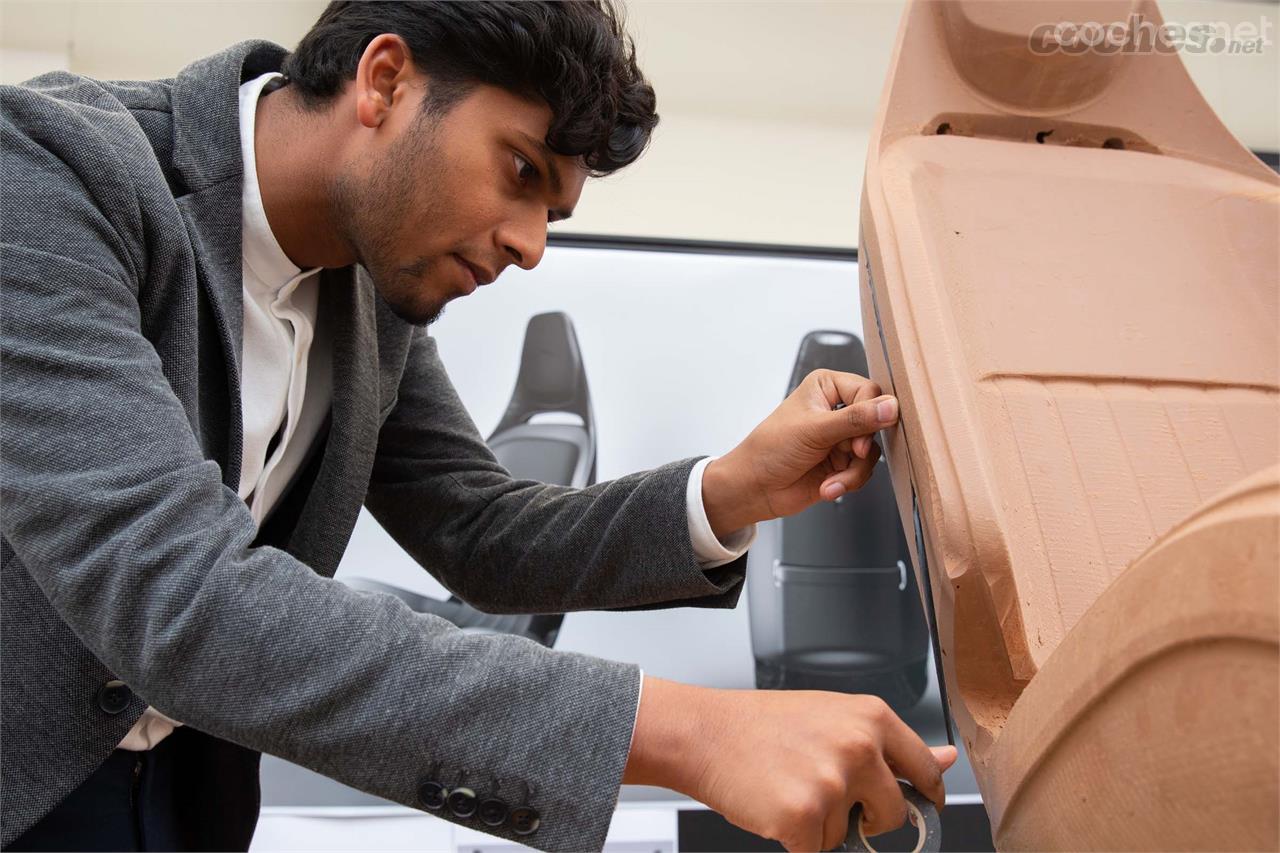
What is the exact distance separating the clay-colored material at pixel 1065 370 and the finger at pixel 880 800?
0.10 m

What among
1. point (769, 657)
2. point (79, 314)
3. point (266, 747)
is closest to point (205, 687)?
point (266, 747)

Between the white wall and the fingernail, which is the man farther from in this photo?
the white wall

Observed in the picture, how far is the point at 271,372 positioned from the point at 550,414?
0.91 metres

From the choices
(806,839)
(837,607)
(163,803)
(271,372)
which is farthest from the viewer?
(837,607)

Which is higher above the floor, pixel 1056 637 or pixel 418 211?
pixel 418 211

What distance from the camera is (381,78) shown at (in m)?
1.04

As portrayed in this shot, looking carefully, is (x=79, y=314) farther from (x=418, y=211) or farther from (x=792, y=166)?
(x=792, y=166)

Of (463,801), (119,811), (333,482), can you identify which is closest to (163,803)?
(119,811)

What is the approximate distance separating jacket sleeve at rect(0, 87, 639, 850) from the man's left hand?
365 millimetres

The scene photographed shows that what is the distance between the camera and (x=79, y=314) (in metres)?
0.70

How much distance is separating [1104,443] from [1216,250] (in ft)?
1.03

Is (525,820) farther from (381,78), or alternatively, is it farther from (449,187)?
(381,78)

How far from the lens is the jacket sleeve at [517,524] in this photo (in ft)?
3.39

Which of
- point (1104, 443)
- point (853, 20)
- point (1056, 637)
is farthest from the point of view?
point (853, 20)
